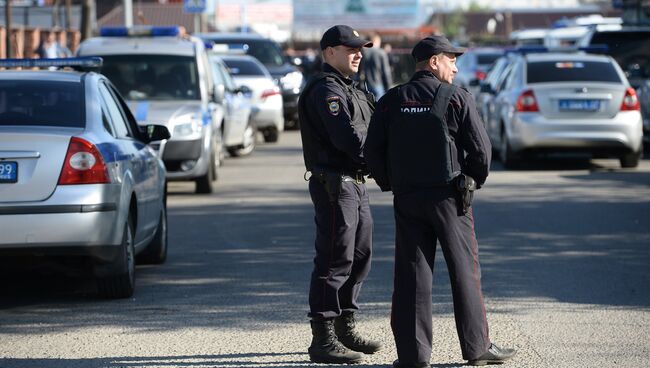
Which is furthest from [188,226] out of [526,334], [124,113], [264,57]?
[264,57]

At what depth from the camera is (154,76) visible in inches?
643

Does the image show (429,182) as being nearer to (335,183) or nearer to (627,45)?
(335,183)

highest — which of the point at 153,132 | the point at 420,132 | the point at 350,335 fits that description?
the point at 420,132

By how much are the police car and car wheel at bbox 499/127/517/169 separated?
3956 millimetres

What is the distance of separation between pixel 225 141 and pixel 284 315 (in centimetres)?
1116

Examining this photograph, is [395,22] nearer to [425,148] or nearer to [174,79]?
[174,79]

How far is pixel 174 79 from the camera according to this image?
16406mm

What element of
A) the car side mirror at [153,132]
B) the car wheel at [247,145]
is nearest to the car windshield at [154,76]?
the car wheel at [247,145]

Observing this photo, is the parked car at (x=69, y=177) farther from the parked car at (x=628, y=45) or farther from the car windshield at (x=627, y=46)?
the car windshield at (x=627, y=46)

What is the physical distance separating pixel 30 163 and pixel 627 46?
16.6m

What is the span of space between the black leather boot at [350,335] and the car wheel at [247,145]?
47.1 ft

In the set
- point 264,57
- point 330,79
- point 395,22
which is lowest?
point 395,22

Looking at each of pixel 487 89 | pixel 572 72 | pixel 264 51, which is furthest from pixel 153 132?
pixel 264 51

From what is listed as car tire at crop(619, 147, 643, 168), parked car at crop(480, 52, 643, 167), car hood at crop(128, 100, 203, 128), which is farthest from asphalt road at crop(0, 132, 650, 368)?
car tire at crop(619, 147, 643, 168)
